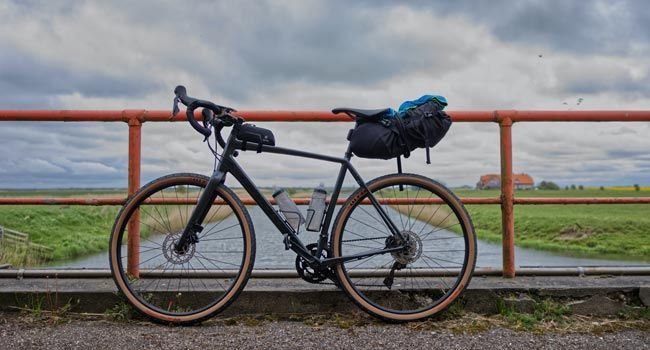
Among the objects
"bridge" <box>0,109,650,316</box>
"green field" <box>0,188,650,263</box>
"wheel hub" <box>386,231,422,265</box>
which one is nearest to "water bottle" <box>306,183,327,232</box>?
"wheel hub" <box>386,231,422,265</box>

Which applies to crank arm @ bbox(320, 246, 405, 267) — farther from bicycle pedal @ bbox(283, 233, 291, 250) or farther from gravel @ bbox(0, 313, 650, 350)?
gravel @ bbox(0, 313, 650, 350)

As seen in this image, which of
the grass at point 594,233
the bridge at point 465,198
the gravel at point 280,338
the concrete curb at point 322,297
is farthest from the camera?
the grass at point 594,233

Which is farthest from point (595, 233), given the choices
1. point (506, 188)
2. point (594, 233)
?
point (506, 188)

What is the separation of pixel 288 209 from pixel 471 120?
4.12ft

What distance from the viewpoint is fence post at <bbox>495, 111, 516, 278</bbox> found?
330cm

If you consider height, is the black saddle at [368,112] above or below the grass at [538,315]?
above

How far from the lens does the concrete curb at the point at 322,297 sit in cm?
294

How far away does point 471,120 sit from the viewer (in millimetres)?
3244

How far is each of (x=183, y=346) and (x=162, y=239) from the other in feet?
2.10

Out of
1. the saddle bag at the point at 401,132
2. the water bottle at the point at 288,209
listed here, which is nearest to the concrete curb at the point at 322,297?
the water bottle at the point at 288,209

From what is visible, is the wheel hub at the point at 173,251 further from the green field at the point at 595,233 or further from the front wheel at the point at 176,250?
the green field at the point at 595,233

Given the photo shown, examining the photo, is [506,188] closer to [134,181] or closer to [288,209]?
[288,209]

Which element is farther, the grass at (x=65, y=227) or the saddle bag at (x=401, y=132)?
the grass at (x=65, y=227)

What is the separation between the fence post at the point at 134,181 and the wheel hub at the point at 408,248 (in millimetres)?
1533
